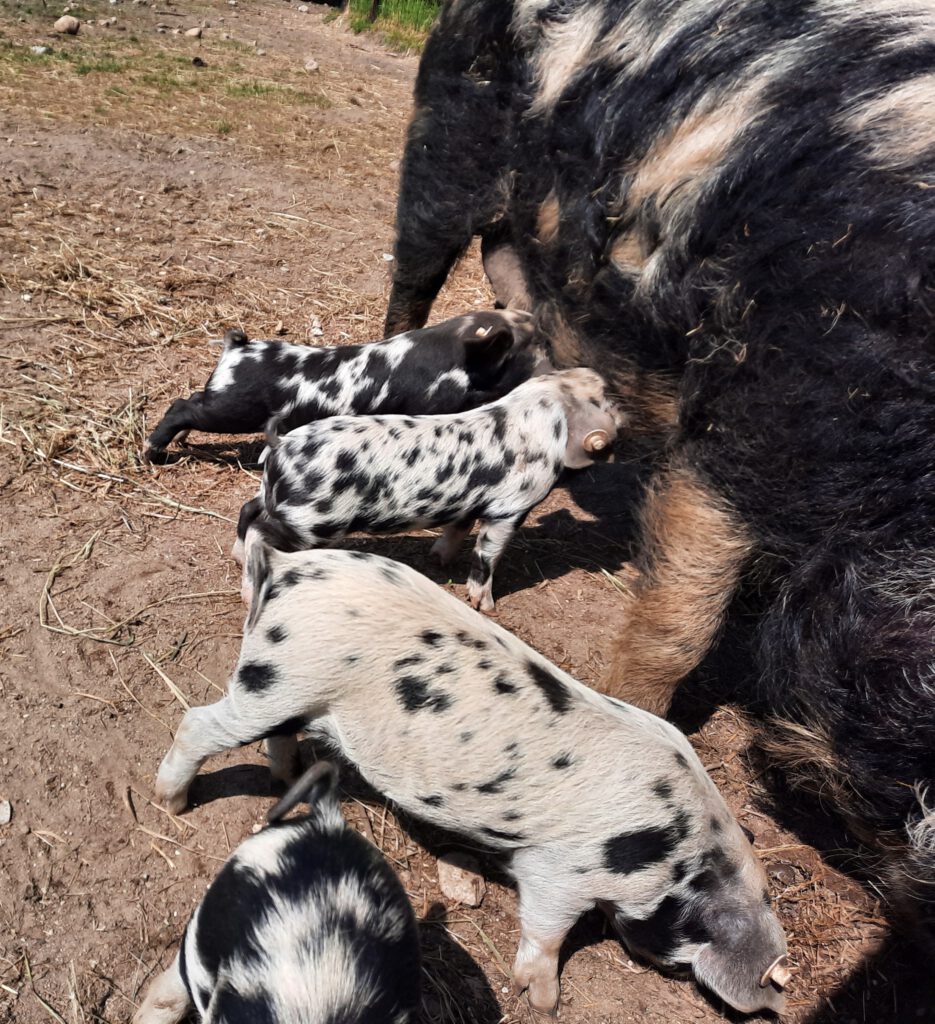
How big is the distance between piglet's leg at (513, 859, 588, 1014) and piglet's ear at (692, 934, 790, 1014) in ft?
1.19

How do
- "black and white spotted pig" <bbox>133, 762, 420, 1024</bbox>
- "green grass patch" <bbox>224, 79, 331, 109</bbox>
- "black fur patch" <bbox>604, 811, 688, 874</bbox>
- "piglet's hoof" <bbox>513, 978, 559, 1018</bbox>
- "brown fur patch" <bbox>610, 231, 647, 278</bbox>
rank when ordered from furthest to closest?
"green grass patch" <bbox>224, 79, 331, 109</bbox>, "brown fur patch" <bbox>610, 231, 647, 278</bbox>, "piglet's hoof" <bbox>513, 978, 559, 1018</bbox>, "black fur patch" <bbox>604, 811, 688, 874</bbox>, "black and white spotted pig" <bbox>133, 762, 420, 1024</bbox>

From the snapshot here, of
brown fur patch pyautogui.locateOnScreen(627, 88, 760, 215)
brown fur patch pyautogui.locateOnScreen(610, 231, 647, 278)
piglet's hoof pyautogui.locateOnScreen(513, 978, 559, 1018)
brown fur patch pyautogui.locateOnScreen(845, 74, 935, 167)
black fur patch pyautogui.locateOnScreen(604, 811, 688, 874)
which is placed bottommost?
piglet's hoof pyautogui.locateOnScreen(513, 978, 559, 1018)

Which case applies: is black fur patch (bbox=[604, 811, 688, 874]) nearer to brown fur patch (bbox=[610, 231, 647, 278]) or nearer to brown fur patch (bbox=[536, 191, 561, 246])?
brown fur patch (bbox=[610, 231, 647, 278])

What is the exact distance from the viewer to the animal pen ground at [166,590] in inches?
99.5

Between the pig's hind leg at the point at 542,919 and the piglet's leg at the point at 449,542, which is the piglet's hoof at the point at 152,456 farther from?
the pig's hind leg at the point at 542,919

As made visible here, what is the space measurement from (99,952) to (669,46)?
320cm

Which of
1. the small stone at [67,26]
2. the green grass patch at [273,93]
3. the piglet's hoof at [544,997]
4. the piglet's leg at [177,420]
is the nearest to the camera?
the piglet's hoof at [544,997]

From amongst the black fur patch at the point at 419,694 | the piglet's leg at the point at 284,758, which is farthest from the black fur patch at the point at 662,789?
the piglet's leg at the point at 284,758

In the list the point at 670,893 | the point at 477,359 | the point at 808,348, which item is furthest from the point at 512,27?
the point at 670,893

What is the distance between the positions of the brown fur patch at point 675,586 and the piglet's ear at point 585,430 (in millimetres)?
521

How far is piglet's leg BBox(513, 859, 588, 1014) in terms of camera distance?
2.41m

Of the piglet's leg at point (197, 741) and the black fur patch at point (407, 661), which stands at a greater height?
the black fur patch at point (407, 661)

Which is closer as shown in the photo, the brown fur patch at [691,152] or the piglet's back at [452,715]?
the piglet's back at [452,715]

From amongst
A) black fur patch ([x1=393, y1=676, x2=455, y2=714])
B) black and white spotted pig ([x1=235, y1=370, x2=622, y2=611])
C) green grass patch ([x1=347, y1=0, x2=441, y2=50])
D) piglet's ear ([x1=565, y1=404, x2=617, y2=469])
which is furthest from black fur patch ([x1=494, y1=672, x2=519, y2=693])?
green grass patch ([x1=347, y1=0, x2=441, y2=50])
